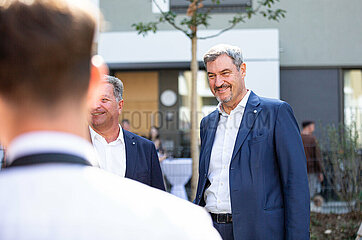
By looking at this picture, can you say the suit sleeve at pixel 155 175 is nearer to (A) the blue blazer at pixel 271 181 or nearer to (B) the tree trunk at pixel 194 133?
(A) the blue blazer at pixel 271 181

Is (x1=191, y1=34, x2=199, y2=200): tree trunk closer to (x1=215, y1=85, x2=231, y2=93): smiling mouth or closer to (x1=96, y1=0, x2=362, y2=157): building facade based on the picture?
(x1=215, y1=85, x2=231, y2=93): smiling mouth

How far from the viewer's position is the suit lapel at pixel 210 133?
296 centimetres

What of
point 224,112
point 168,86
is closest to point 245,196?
point 224,112

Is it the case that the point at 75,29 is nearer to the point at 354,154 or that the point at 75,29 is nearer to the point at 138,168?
the point at 138,168

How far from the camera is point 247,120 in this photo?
2.83m

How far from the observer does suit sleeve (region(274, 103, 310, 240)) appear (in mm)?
2553

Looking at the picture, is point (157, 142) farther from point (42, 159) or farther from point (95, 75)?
point (42, 159)

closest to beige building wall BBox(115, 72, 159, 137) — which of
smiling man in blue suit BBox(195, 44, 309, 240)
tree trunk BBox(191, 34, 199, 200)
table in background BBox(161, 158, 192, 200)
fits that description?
table in background BBox(161, 158, 192, 200)

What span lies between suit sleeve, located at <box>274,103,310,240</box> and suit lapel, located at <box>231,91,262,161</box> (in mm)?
194

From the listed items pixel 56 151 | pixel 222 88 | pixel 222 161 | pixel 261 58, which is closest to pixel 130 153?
pixel 222 161

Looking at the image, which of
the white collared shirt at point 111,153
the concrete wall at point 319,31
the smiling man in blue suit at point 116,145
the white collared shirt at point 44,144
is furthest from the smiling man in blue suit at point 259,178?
the concrete wall at point 319,31

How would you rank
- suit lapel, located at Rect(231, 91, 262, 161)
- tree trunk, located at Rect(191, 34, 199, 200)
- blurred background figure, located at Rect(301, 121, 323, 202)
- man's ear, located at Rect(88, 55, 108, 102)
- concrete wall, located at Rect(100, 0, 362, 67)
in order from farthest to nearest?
1. concrete wall, located at Rect(100, 0, 362, 67)
2. blurred background figure, located at Rect(301, 121, 323, 202)
3. tree trunk, located at Rect(191, 34, 199, 200)
4. suit lapel, located at Rect(231, 91, 262, 161)
5. man's ear, located at Rect(88, 55, 108, 102)

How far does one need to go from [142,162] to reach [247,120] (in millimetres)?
838

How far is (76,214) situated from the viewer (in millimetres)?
696
